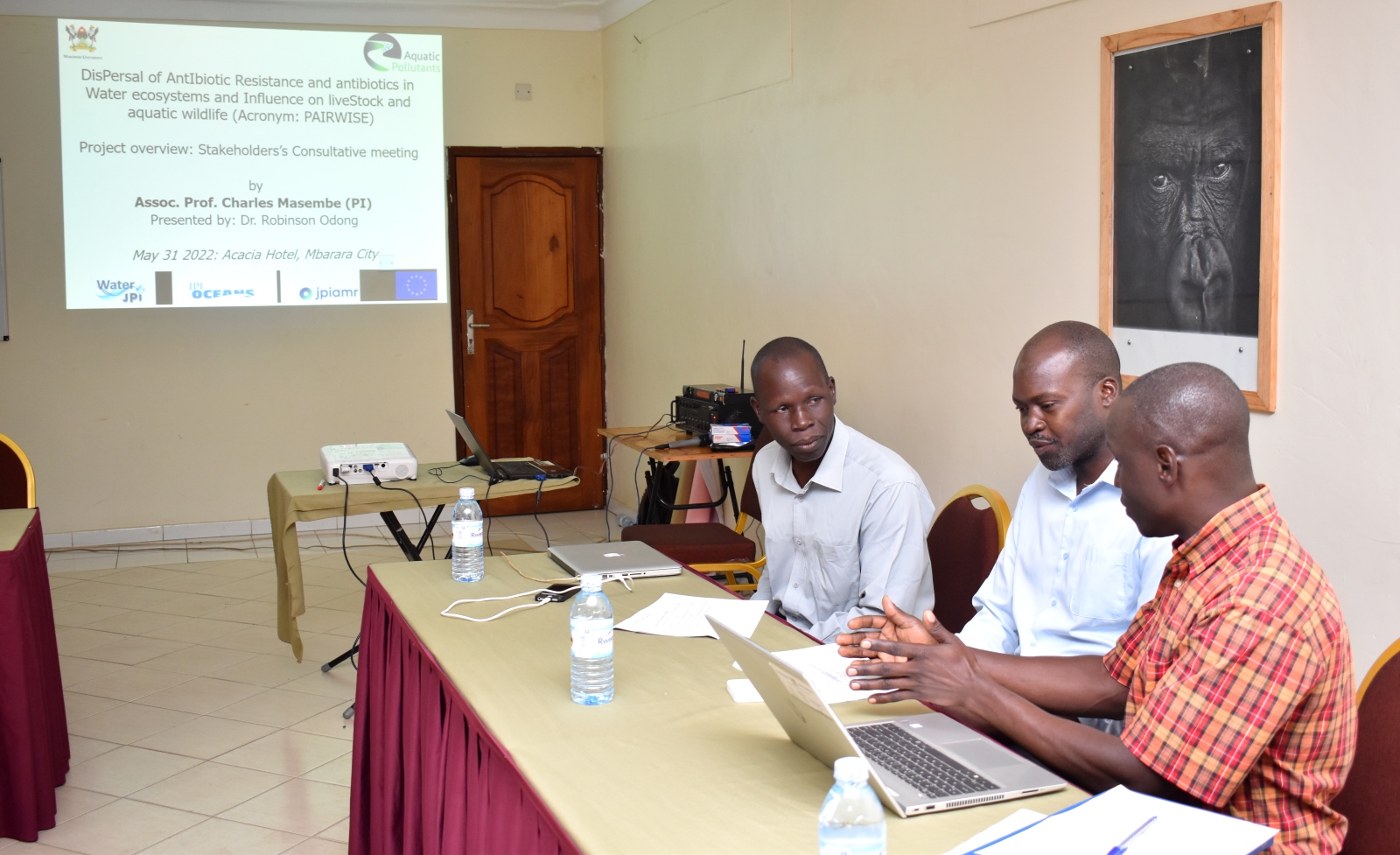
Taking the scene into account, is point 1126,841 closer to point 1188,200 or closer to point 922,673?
point 922,673

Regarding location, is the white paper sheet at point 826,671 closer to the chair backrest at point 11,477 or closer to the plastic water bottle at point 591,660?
the plastic water bottle at point 591,660

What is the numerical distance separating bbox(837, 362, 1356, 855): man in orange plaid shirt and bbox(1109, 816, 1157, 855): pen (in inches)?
4.5

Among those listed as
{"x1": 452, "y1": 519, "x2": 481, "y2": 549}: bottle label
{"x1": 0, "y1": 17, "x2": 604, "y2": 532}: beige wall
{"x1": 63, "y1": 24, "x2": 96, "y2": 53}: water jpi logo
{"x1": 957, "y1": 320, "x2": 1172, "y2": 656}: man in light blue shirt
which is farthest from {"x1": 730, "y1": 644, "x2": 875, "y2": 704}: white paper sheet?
{"x1": 63, "y1": 24, "x2": 96, "y2": 53}: water jpi logo

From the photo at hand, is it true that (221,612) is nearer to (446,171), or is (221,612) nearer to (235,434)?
(235,434)

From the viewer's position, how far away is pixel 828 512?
280cm

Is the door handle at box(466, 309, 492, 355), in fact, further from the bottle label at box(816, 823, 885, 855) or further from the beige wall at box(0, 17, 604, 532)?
the bottle label at box(816, 823, 885, 855)

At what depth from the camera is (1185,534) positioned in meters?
1.48

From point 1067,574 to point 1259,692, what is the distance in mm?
835

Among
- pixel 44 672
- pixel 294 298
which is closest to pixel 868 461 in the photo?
pixel 44 672

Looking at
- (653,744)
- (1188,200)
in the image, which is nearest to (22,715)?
(653,744)

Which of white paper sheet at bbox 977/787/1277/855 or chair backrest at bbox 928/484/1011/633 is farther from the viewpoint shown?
chair backrest at bbox 928/484/1011/633

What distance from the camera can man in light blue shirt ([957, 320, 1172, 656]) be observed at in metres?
2.09

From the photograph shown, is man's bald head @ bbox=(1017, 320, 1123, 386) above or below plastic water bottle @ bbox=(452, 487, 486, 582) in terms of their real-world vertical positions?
above

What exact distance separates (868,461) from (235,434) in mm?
4721
